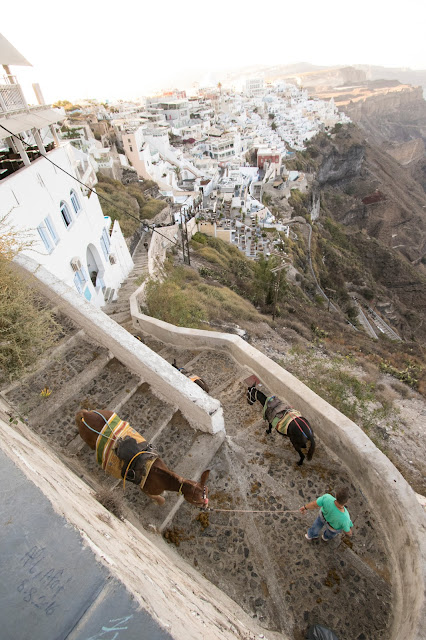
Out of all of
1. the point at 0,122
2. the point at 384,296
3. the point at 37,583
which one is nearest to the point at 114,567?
the point at 37,583

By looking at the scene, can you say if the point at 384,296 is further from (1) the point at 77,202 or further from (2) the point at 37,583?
(2) the point at 37,583

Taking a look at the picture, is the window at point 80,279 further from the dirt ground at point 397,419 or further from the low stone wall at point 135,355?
the dirt ground at point 397,419

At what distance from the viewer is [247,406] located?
5289mm

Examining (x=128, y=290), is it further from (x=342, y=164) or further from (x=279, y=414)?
(x=342, y=164)

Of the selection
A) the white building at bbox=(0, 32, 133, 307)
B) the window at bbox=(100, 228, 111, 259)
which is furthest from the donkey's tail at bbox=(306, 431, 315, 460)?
the window at bbox=(100, 228, 111, 259)

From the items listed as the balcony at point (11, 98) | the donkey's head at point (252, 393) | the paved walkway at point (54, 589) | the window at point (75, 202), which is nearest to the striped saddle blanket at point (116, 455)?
the donkey's head at point (252, 393)

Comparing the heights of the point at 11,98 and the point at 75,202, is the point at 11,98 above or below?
above

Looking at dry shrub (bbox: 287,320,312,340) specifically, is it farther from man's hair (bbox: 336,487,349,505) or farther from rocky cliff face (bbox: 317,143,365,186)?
rocky cliff face (bbox: 317,143,365,186)

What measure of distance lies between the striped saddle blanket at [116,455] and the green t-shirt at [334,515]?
1844 mm

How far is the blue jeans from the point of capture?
3418 millimetres

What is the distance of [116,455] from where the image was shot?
3652 millimetres

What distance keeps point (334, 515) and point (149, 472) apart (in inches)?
77.0

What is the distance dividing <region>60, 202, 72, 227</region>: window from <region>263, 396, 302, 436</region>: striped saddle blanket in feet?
24.9

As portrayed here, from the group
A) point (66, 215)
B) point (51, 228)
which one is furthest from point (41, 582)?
point (66, 215)
